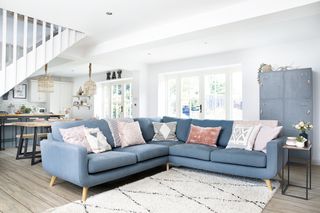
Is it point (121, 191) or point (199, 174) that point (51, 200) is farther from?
point (199, 174)

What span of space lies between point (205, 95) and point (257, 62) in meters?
1.58

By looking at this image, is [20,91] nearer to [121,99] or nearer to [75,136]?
[121,99]

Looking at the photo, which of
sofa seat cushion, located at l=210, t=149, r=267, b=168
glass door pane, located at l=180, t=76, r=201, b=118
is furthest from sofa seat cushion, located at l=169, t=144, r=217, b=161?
glass door pane, located at l=180, t=76, r=201, b=118

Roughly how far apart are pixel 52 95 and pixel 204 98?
6.21 meters

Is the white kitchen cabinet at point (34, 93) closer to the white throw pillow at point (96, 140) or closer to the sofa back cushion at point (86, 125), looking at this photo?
the sofa back cushion at point (86, 125)

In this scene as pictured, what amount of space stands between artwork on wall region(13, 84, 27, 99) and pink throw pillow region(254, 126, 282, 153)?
8.11 meters

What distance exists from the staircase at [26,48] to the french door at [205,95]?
127 inches

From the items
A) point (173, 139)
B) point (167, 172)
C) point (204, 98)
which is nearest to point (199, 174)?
point (167, 172)

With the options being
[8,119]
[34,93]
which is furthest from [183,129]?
[34,93]

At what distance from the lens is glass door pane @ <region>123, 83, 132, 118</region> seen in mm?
7914

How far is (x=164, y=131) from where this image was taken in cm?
434

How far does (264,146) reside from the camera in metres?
3.24

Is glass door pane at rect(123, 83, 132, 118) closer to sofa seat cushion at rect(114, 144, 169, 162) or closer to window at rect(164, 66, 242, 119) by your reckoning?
window at rect(164, 66, 242, 119)

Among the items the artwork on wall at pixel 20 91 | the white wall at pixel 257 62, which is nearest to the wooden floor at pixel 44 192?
the white wall at pixel 257 62
